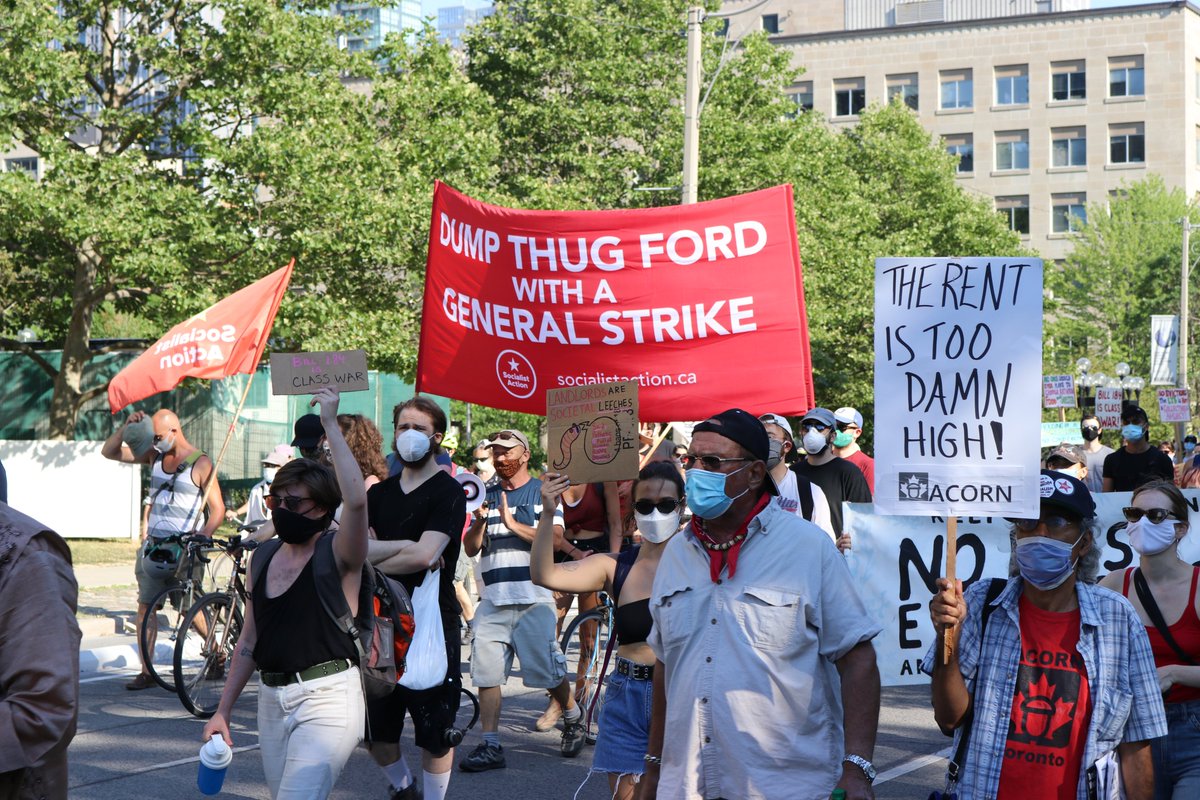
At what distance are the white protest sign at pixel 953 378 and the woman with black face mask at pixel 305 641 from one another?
1.78 m

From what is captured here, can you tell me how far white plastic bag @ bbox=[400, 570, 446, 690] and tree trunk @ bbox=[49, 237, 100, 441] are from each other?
18147mm

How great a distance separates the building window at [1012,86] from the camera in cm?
6925

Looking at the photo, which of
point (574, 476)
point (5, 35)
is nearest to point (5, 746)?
point (574, 476)

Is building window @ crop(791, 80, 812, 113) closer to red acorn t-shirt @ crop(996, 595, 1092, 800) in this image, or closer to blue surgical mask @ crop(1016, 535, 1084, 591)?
blue surgical mask @ crop(1016, 535, 1084, 591)

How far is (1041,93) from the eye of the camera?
6869cm

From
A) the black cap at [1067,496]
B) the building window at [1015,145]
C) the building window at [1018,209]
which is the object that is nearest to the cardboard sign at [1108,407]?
the black cap at [1067,496]

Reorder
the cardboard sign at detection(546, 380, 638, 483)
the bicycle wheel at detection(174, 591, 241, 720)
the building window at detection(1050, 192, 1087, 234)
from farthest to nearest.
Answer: the building window at detection(1050, 192, 1087, 234) < the bicycle wheel at detection(174, 591, 241, 720) < the cardboard sign at detection(546, 380, 638, 483)

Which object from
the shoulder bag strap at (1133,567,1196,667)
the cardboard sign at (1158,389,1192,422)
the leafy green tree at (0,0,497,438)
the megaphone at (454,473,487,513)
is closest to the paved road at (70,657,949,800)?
the megaphone at (454,473,487,513)

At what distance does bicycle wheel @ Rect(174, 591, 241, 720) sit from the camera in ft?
31.3

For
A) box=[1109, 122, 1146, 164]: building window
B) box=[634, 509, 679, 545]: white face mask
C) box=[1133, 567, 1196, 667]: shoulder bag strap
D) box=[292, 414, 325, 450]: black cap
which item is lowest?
box=[1133, 567, 1196, 667]: shoulder bag strap

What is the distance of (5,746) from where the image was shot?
2.93 m

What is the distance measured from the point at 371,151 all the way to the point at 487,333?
1491cm

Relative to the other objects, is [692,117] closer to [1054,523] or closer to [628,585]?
[628,585]

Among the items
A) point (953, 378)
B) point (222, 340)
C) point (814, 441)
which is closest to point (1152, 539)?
point (953, 378)
